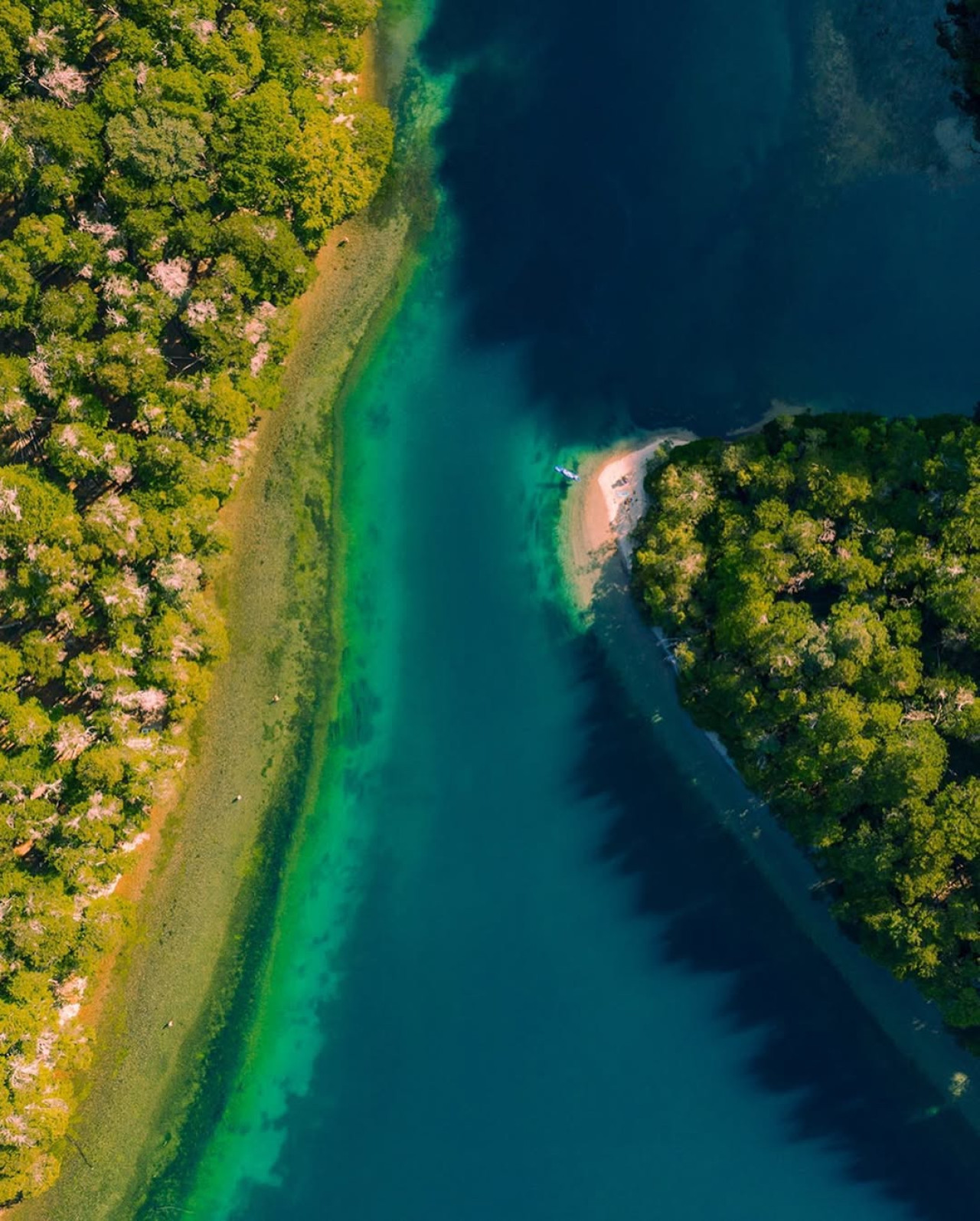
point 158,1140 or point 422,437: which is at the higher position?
point 422,437

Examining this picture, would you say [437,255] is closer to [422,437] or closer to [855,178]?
[422,437]

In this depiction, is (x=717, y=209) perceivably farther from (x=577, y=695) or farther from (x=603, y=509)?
(x=577, y=695)

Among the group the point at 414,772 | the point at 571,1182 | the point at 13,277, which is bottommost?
the point at 571,1182

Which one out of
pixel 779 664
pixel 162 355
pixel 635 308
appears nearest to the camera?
pixel 779 664

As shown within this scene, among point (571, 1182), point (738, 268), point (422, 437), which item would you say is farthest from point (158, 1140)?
point (738, 268)

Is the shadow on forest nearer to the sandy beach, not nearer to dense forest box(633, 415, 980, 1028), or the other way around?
the sandy beach

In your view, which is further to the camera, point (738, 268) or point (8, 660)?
point (738, 268)

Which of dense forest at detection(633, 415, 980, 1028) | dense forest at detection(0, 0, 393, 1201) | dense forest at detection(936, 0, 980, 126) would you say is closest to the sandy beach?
dense forest at detection(633, 415, 980, 1028)

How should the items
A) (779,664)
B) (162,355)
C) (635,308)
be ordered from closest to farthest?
(779,664), (162,355), (635,308)
